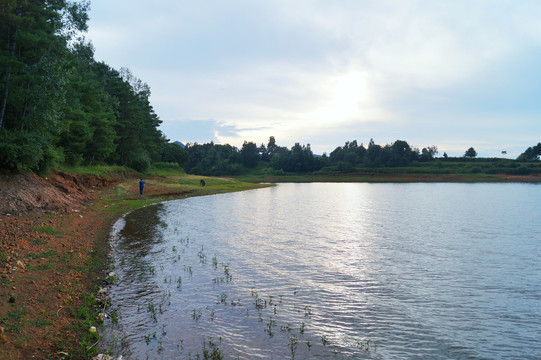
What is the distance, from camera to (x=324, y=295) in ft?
48.8

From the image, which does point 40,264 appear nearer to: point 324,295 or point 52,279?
point 52,279

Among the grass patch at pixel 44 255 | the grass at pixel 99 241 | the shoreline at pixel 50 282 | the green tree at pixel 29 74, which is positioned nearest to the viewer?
the shoreline at pixel 50 282

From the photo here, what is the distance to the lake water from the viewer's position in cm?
1054

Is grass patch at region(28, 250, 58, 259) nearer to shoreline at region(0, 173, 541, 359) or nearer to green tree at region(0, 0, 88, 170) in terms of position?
shoreline at region(0, 173, 541, 359)

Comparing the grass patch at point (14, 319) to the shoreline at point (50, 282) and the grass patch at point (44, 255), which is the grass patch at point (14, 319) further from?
the grass patch at point (44, 255)

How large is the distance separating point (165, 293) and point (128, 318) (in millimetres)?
2727

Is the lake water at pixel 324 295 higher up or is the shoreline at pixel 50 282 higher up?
the shoreline at pixel 50 282

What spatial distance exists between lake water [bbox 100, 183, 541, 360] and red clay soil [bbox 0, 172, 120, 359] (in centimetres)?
150

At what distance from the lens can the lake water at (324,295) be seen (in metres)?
10.5

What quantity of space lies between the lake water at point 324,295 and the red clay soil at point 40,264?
150 cm

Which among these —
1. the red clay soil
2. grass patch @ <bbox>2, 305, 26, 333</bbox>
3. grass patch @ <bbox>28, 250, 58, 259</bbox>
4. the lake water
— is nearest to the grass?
grass patch @ <bbox>28, 250, 58, 259</bbox>

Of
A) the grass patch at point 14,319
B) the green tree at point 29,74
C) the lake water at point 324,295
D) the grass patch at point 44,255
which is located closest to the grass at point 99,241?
the grass patch at point 44,255

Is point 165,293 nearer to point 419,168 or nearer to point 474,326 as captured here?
point 474,326

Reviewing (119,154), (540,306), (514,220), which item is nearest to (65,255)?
(540,306)
